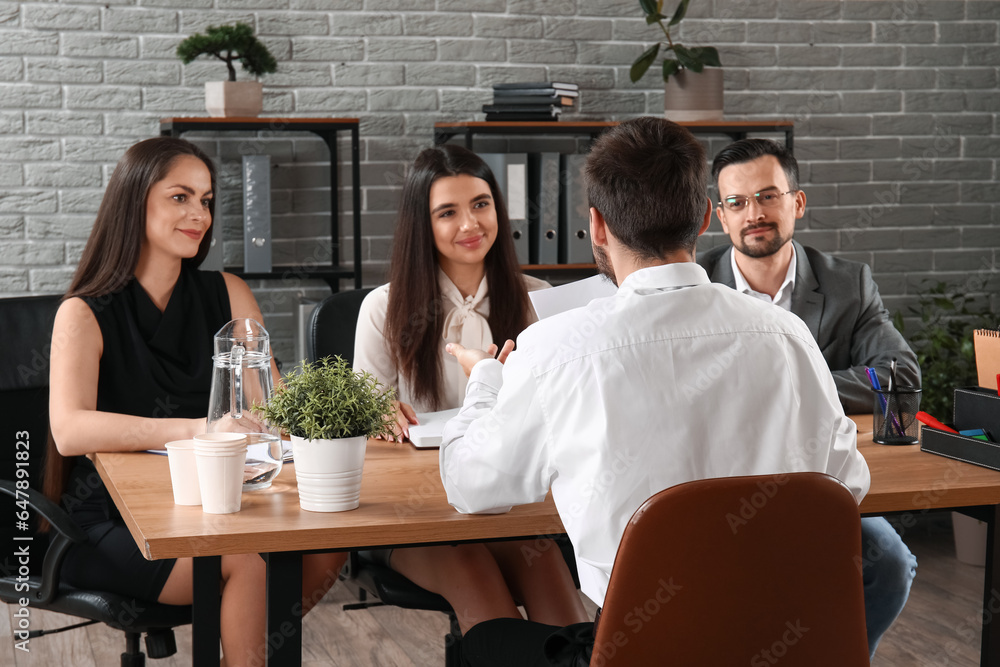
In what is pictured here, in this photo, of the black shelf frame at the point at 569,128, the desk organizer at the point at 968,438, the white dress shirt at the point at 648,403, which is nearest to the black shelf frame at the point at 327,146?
the black shelf frame at the point at 569,128

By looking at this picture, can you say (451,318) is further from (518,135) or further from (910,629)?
(910,629)

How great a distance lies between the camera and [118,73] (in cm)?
337

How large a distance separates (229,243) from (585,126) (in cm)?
126

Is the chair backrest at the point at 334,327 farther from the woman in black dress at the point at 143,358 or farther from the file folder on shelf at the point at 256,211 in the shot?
the file folder on shelf at the point at 256,211

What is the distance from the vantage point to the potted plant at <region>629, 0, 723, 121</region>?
354cm

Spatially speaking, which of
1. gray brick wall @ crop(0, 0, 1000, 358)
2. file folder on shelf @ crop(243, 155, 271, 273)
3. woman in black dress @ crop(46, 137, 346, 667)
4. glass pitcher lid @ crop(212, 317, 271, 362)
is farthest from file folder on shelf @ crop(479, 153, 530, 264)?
glass pitcher lid @ crop(212, 317, 271, 362)

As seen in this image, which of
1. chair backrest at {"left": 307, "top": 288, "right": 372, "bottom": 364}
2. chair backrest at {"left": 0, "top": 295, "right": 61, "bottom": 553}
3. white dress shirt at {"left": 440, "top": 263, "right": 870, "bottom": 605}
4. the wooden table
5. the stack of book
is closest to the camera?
white dress shirt at {"left": 440, "top": 263, "right": 870, "bottom": 605}

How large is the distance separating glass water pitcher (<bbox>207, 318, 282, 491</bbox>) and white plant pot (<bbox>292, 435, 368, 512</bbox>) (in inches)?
5.3

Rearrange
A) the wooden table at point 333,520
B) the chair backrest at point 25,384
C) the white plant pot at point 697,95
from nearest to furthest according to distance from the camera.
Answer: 1. the wooden table at point 333,520
2. the chair backrest at point 25,384
3. the white plant pot at point 697,95

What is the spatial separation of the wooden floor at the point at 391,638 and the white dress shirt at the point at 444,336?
856 millimetres

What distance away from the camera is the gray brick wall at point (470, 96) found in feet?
11.0

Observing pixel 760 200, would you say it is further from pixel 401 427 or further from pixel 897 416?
pixel 401 427

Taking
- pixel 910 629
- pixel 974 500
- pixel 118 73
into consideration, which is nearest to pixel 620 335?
pixel 974 500

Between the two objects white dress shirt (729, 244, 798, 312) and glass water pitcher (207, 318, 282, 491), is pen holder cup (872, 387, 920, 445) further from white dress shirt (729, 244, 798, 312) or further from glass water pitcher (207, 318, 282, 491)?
glass water pitcher (207, 318, 282, 491)
